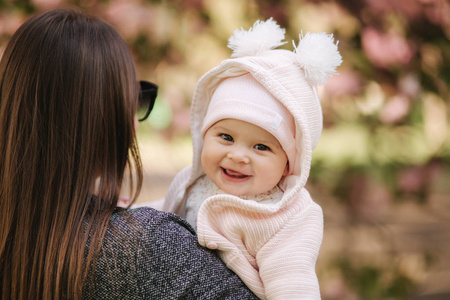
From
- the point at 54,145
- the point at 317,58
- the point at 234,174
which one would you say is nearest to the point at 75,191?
the point at 54,145

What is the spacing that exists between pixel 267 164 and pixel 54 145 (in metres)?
0.54

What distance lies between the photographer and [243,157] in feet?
4.32

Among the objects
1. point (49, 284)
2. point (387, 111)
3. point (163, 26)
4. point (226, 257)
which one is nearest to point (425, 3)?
point (387, 111)

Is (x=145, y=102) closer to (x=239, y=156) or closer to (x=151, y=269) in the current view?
(x=239, y=156)

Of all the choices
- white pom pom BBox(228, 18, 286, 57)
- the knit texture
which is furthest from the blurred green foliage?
the knit texture

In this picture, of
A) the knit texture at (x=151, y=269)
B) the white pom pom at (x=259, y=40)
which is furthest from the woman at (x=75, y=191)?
the white pom pom at (x=259, y=40)

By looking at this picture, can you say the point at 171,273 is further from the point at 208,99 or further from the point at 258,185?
the point at 208,99

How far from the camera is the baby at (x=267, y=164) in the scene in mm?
1245

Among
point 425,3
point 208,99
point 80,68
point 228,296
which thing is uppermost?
point 425,3

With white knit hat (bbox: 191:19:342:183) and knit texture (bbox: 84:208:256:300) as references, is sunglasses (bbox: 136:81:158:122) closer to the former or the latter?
white knit hat (bbox: 191:19:342:183)

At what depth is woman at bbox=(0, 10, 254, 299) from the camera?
3.77ft

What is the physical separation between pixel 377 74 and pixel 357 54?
0.51 ft

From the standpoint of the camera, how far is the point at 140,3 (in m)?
2.61

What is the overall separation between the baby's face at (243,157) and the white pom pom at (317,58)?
0.20 metres
